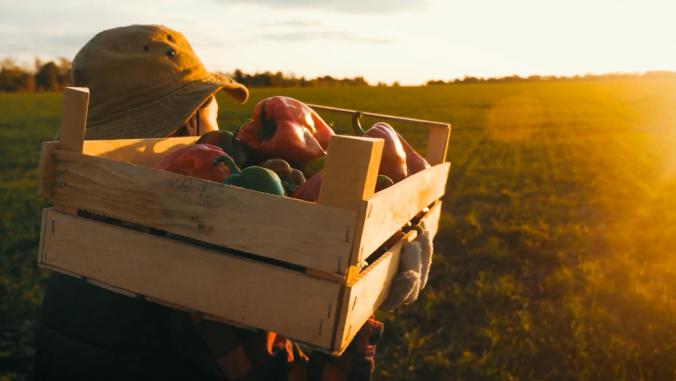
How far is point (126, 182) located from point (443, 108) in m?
26.2

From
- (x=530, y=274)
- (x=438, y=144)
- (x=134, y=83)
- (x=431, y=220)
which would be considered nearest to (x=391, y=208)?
(x=431, y=220)

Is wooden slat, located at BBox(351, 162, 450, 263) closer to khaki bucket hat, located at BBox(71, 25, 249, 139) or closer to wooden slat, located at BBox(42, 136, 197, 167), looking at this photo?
wooden slat, located at BBox(42, 136, 197, 167)

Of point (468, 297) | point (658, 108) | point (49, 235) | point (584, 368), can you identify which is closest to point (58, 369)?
point (49, 235)

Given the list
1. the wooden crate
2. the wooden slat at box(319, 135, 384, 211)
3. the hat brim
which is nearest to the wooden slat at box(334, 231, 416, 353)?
the wooden crate

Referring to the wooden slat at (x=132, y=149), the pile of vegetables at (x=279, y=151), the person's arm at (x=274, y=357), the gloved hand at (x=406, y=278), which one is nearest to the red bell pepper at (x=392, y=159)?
the pile of vegetables at (x=279, y=151)

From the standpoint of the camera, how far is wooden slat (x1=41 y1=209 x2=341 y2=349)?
1.55m

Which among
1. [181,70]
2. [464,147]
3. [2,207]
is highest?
[181,70]

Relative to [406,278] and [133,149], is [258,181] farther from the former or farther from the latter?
[133,149]

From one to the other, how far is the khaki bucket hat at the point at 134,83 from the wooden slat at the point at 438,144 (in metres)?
1.00

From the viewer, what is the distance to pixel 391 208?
1764mm

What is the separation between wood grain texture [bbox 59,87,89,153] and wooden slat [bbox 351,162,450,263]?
76 centimetres

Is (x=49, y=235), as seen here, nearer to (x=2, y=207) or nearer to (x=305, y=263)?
(x=305, y=263)

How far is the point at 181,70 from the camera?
2.72m

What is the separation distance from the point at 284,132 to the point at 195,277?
808 mm
